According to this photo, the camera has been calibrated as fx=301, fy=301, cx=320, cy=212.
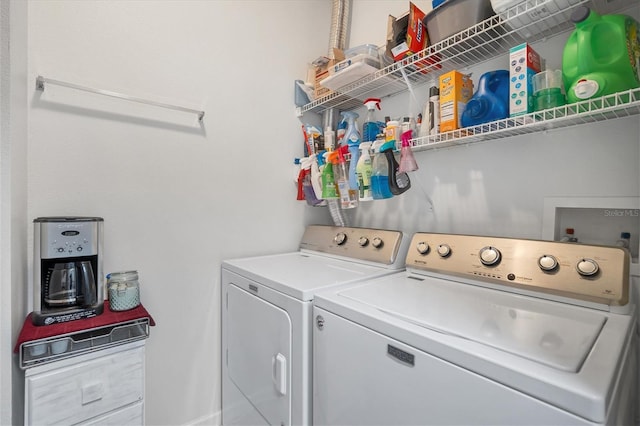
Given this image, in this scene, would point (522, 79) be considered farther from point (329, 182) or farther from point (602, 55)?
point (329, 182)

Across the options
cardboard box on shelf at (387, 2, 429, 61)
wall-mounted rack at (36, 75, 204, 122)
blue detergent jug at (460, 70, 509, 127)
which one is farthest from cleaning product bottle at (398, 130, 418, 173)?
wall-mounted rack at (36, 75, 204, 122)

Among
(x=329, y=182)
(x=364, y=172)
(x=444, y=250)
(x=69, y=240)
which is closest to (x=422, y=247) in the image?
(x=444, y=250)

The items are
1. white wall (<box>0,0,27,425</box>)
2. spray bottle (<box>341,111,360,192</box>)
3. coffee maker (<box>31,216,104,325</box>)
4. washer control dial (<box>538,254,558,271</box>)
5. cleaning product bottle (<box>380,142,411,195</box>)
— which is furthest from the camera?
spray bottle (<box>341,111,360,192</box>)

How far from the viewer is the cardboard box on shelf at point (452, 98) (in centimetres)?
137

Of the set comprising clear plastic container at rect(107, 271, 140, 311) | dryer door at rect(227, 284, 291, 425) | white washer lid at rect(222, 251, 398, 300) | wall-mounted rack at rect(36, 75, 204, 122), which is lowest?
dryer door at rect(227, 284, 291, 425)

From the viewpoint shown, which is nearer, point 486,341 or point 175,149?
point 486,341

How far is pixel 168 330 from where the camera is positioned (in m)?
1.72

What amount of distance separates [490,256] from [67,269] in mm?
1802

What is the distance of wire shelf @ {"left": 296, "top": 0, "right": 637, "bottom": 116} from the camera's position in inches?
45.5

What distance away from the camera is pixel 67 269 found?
4.25 ft

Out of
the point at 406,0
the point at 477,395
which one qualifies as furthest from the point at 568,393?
the point at 406,0

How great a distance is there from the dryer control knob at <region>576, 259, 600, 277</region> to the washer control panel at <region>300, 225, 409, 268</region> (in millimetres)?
752

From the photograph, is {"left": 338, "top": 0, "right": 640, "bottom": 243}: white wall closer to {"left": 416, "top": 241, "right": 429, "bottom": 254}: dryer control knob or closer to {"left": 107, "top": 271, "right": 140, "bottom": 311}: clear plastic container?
{"left": 416, "top": 241, "right": 429, "bottom": 254}: dryer control knob

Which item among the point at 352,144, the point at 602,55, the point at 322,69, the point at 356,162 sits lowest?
the point at 356,162
